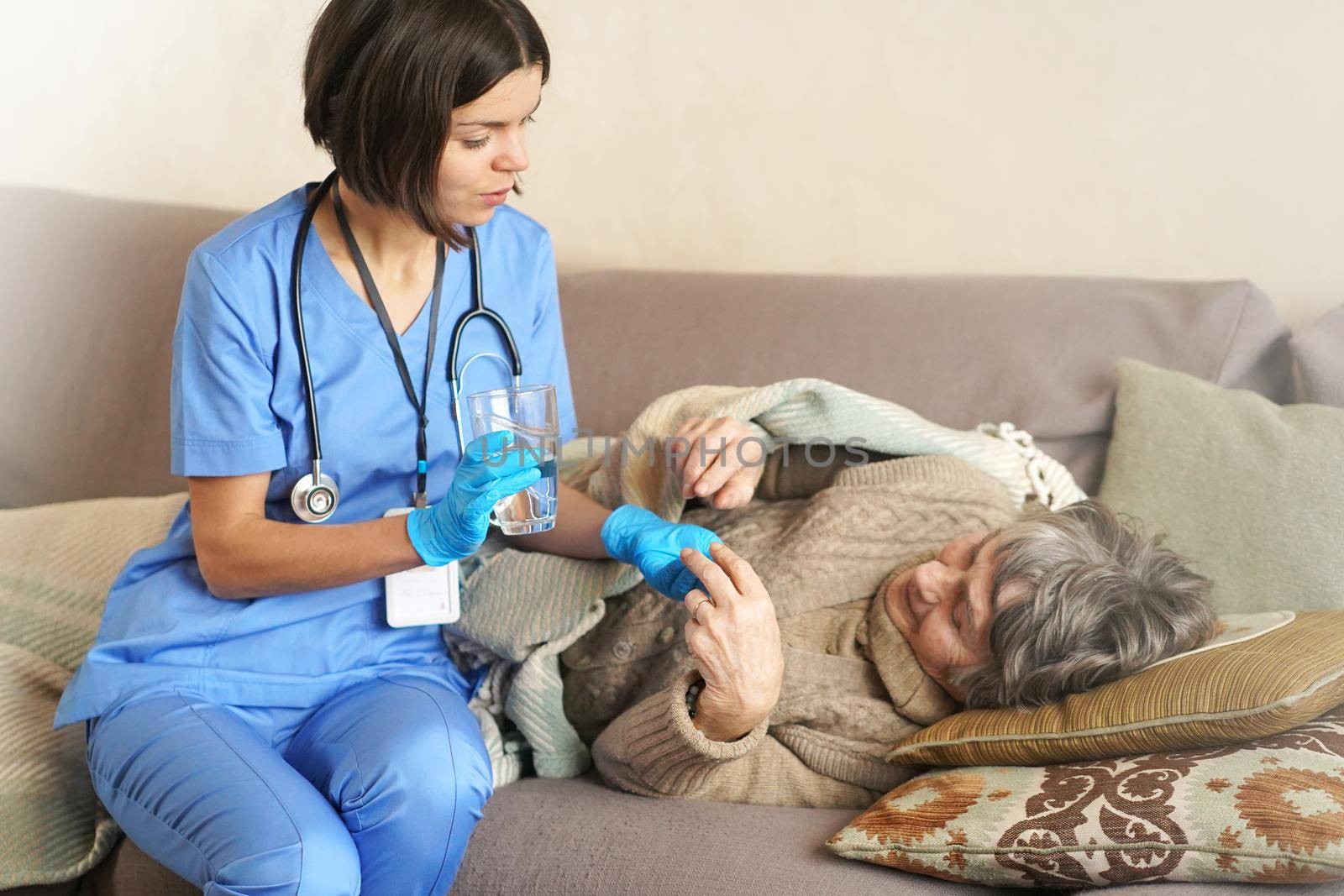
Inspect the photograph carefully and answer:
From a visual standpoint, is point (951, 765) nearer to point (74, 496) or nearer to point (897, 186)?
point (897, 186)

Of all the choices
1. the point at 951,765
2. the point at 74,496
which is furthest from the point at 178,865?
the point at 74,496

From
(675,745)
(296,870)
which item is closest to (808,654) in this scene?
(675,745)

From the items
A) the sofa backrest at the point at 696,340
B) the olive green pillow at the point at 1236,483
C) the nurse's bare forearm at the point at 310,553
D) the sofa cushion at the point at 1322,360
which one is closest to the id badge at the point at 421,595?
the nurse's bare forearm at the point at 310,553

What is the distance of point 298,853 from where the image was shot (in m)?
1.23

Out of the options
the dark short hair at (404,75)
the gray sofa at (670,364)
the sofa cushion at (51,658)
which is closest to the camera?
the dark short hair at (404,75)

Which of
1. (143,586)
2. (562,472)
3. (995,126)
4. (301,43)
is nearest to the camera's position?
(143,586)

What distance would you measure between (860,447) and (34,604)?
1377mm

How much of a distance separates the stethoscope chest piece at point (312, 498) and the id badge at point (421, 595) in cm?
10

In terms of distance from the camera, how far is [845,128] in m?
2.32

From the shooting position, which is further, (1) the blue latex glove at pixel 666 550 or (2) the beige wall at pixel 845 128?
(2) the beige wall at pixel 845 128

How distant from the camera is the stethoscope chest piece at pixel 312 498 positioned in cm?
149

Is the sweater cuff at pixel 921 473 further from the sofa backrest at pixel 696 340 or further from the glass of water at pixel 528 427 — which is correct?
the glass of water at pixel 528 427

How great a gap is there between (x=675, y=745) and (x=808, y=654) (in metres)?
0.27

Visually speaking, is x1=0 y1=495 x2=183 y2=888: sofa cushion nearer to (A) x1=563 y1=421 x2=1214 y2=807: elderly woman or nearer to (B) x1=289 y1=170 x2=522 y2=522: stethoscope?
(B) x1=289 y1=170 x2=522 y2=522: stethoscope
